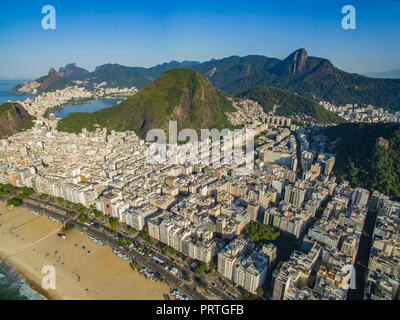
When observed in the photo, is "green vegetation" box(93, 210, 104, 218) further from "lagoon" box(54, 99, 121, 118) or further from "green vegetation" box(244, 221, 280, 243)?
"lagoon" box(54, 99, 121, 118)

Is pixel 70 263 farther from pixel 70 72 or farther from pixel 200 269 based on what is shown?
pixel 70 72

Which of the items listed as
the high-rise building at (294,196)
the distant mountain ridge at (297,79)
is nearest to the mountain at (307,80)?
the distant mountain ridge at (297,79)

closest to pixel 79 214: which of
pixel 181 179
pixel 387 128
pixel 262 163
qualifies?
pixel 181 179

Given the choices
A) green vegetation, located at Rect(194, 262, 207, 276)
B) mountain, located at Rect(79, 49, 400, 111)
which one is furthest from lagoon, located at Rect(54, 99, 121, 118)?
green vegetation, located at Rect(194, 262, 207, 276)

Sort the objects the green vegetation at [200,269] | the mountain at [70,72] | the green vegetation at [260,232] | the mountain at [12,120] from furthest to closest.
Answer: the mountain at [70,72] → the mountain at [12,120] → the green vegetation at [260,232] → the green vegetation at [200,269]

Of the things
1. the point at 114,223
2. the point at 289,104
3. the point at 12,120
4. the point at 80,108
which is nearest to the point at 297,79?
the point at 289,104

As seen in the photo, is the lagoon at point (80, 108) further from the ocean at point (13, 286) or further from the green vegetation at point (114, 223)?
the ocean at point (13, 286)

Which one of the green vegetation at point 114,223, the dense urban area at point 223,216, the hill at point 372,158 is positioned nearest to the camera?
the dense urban area at point 223,216
